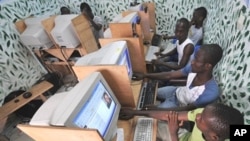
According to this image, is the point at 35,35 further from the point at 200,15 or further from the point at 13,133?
Answer: the point at 200,15

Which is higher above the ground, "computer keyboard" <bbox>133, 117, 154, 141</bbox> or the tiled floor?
"computer keyboard" <bbox>133, 117, 154, 141</bbox>

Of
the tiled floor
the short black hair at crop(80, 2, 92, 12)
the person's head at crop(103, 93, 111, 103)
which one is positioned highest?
the short black hair at crop(80, 2, 92, 12)

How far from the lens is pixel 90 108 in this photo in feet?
3.43

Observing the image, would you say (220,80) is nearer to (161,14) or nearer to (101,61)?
(101,61)

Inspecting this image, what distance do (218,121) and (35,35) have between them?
2671 mm

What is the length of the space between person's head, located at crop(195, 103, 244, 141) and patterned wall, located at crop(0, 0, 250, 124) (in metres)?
0.18

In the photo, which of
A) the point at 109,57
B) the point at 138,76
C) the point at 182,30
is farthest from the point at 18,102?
the point at 182,30

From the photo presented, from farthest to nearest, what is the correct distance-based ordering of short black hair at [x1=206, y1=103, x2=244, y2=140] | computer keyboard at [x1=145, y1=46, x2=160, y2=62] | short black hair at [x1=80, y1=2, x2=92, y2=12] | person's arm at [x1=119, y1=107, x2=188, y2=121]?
short black hair at [x1=80, y1=2, x2=92, y2=12] → computer keyboard at [x1=145, y1=46, x2=160, y2=62] → person's arm at [x1=119, y1=107, x2=188, y2=121] → short black hair at [x1=206, y1=103, x2=244, y2=140]

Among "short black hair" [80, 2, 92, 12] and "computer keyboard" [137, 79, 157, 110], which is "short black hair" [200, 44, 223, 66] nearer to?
"computer keyboard" [137, 79, 157, 110]

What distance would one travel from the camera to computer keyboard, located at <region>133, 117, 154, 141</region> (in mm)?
1240

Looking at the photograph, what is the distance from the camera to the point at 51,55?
3197mm

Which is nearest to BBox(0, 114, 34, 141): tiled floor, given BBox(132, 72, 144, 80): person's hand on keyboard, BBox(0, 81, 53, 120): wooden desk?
BBox(0, 81, 53, 120): wooden desk

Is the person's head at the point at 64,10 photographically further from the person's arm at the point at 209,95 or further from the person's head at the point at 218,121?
the person's head at the point at 218,121

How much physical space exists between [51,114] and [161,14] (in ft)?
10.2
